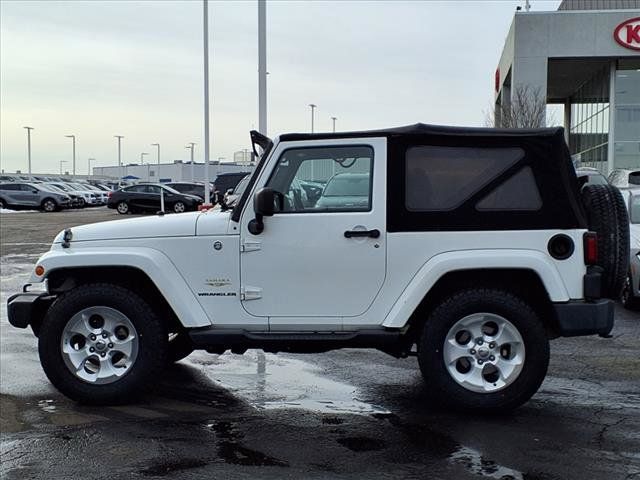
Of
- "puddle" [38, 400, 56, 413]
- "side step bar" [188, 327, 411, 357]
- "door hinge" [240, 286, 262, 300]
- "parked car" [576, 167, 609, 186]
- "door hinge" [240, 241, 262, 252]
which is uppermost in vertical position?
"parked car" [576, 167, 609, 186]

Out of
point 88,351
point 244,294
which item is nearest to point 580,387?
point 244,294

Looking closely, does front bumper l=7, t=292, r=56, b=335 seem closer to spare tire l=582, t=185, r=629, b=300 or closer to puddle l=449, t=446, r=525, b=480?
puddle l=449, t=446, r=525, b=480

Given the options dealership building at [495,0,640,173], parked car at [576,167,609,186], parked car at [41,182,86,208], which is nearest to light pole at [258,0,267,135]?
parked car at [576,167,609,186]

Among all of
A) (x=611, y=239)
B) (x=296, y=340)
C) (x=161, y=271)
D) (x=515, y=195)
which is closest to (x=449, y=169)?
(x=515, y=195)

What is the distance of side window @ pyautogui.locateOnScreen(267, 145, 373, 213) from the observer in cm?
572

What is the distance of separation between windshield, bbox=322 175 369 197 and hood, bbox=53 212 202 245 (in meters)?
1.07

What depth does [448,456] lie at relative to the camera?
15.5 feet

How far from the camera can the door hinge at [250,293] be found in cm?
575

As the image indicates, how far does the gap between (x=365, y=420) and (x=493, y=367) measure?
101 cm

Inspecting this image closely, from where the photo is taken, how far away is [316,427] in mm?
5371

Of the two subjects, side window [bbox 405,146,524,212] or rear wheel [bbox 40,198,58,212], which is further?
rear wheel [bbox 40,198,58,212]

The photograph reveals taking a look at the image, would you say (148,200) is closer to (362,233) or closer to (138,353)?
(138,353)

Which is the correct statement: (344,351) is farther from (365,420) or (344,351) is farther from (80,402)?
(80,402)

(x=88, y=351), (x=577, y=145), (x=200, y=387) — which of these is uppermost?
(x=577, y=145)
